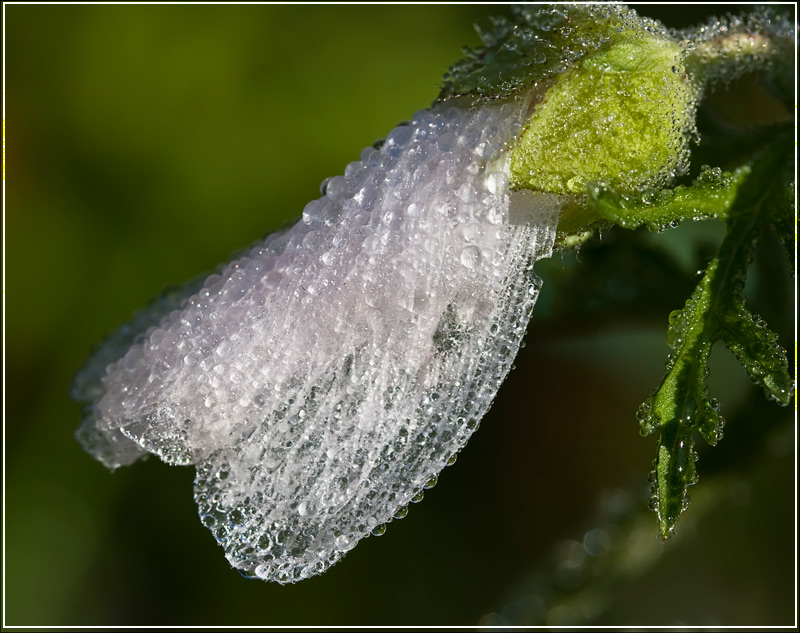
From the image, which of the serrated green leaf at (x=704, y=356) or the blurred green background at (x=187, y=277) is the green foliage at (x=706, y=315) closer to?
the serrated green leaf at (x=704, y=356)

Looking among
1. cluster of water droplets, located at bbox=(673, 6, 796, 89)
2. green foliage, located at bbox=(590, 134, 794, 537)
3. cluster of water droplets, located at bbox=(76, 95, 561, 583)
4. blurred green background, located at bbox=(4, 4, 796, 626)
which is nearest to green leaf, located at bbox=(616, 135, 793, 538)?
green foliage, located at bbox=(590, 134, 794, 537)

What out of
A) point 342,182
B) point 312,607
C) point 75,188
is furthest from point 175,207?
point 342,182

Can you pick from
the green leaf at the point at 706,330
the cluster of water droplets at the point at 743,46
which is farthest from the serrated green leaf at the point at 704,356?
the cluster of water droplets at the point at 743,46

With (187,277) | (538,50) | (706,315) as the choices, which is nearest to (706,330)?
(706,315)

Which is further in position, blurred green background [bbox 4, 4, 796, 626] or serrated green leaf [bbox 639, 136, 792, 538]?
blurred green background [bbox 4, 4, 796, 626]

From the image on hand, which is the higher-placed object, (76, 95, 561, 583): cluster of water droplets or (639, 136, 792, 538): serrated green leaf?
(76, 95, 561, 583): cluster of water droplets

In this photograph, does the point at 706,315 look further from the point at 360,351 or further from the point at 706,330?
the point at 360,351

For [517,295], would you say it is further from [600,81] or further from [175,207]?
[175,207]

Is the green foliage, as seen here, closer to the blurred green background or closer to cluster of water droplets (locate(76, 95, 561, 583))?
cluster of water droplets (locate(76, 95, 561, 583))
